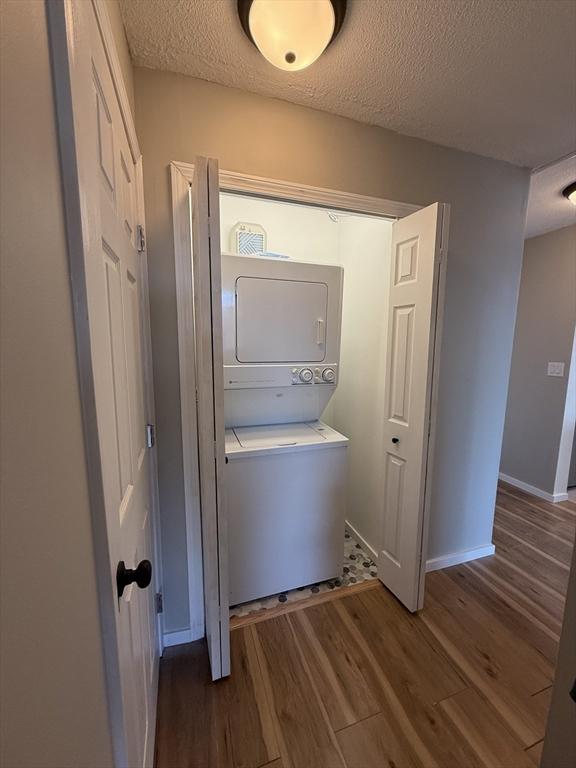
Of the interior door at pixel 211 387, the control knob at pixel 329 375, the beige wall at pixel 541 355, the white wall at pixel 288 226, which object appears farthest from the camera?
the beige wall at pixel 541 355

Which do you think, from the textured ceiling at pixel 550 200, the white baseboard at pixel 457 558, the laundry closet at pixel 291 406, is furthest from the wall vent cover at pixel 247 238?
the white baseboard at pixel 457 558

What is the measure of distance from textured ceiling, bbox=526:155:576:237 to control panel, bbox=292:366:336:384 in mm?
1777

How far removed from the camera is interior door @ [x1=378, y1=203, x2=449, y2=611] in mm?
1540

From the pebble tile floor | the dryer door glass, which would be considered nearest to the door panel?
the dryer door glass

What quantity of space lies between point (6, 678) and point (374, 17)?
177 centimetres

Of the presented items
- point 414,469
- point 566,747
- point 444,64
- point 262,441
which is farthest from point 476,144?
point 566,747

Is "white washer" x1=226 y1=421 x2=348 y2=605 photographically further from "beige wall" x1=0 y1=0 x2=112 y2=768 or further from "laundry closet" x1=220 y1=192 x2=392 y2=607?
"beige wall" x1=0 y1=0 x2=112 y2=768

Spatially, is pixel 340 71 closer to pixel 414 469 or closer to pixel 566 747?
pixel 414 469

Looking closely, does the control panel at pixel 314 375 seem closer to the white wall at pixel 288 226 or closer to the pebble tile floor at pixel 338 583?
the white wall at pixel 288 226

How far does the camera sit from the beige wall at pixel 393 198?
133 cm

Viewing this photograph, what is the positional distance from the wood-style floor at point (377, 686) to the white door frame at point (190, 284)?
0.36 m

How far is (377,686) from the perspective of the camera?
1.36 m

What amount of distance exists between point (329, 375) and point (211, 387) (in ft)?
3.15

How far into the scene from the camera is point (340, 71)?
1259mm
